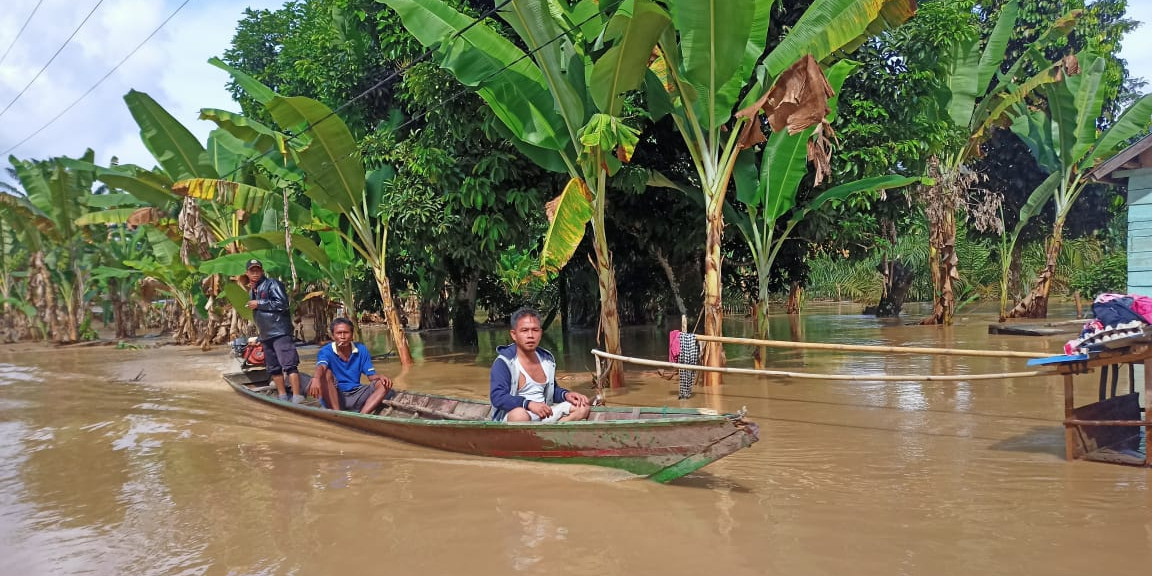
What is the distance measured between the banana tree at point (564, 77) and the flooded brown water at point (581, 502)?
94.9 inches

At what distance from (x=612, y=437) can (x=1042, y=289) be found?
648 inches

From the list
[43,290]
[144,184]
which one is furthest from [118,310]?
[144,184]

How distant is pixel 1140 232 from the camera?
5.92 m

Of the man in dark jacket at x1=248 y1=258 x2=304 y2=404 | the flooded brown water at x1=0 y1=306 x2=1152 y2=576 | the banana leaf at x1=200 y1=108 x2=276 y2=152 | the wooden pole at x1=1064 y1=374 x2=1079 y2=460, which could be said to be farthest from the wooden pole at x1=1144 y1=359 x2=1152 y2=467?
the banana leaf at x1=200 y1=108 x2=276 y2=152

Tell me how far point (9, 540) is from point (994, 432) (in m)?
7.15

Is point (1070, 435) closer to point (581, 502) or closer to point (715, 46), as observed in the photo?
point (581, 502)

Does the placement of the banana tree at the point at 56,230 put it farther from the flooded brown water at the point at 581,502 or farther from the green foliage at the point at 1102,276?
the green foliage at the point at 1102,276

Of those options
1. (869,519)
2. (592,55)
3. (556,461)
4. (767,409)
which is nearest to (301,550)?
(556,461)

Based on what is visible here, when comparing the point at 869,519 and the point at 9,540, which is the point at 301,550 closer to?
the point at 9,540

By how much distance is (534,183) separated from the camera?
1122cm

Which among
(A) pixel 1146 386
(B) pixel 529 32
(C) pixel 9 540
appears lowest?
(C) pixel 9 540

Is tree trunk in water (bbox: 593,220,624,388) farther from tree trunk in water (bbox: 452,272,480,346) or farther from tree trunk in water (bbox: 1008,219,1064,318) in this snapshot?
tree trunk in water (bbox: 1008,219,1064,318)

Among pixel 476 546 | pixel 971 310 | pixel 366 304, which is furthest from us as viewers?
pixel 971 310

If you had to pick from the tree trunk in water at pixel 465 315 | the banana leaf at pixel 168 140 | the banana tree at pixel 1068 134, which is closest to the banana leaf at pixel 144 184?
the banana leaf at pixel 168 140
